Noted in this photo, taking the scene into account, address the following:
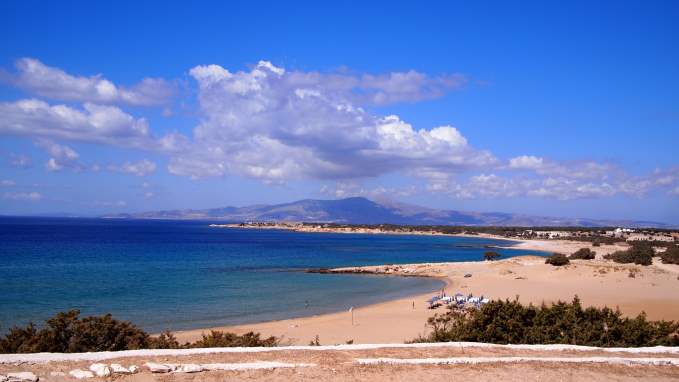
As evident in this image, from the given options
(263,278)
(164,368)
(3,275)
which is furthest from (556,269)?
(3,275)

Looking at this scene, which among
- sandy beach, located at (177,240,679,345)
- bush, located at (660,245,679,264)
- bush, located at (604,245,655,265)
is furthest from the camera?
bush, located at (660,245,679,264)

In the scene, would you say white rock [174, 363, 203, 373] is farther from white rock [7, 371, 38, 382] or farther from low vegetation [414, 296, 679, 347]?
low vegetation [414, 296, 679, 347]

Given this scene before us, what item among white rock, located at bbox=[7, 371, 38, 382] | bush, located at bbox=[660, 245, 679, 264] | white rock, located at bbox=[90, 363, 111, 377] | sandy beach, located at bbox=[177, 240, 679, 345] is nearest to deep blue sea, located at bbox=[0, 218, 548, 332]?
sandy beach, located at bbox=[177, 240, 679, 345]

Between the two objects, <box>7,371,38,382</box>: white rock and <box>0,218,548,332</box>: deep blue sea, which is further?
<box>0,218,548,332</box>: deep blue sea

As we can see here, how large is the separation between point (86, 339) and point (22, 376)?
13.6 feet

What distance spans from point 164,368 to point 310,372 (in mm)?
2505

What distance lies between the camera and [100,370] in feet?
27.9

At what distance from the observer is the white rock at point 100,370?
845cm

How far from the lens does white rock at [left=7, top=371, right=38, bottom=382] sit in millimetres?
7947

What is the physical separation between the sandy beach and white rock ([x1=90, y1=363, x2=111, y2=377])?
1017cm

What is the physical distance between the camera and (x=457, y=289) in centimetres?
3681

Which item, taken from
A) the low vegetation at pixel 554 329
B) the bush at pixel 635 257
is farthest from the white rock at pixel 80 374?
the bush at pixel 635 257

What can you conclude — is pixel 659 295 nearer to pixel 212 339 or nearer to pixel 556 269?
pixel 556 269

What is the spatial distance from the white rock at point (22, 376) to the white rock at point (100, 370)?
2.74ft
